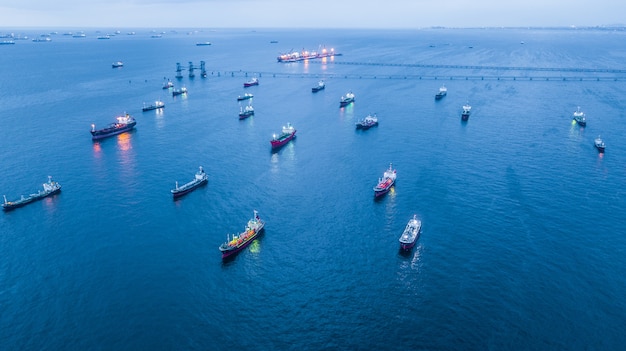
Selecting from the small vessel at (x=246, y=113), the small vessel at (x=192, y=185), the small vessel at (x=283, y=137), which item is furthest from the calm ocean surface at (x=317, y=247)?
Answer: the small vessel at (x=246, y=113)

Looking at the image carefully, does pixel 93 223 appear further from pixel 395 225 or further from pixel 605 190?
pixel 605 190

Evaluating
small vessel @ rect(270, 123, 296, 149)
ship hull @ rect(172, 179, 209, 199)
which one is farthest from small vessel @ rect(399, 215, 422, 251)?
small vessel @ rect(270, 123, 296, 149)

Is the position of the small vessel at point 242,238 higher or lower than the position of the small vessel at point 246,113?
lower

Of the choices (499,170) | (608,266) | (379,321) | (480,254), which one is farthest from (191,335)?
(499,170)

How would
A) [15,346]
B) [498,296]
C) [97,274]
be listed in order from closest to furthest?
[15,346]
[498,296]
[97,274]

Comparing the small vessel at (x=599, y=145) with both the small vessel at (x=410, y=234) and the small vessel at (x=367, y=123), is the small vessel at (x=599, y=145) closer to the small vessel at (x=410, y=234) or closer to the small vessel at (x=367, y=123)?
the small vessel at (x=367, y=123)

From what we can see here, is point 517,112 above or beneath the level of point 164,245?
above

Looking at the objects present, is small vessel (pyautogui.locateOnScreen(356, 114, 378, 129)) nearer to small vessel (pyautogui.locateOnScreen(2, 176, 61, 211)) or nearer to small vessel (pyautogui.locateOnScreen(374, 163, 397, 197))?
small vessel (pyautogui.locateOnScreen(374, 163, 397, 197))
